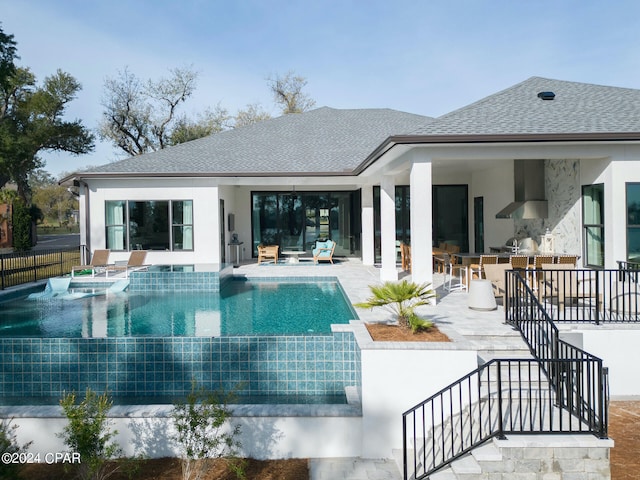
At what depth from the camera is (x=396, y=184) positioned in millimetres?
19391

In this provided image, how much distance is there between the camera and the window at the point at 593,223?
1059 centimetres

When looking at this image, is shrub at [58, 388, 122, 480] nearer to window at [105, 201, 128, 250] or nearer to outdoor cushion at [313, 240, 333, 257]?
window at [105, 201, 128, 250]

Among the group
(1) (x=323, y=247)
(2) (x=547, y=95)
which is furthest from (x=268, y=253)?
(2) (x=547, y=95)

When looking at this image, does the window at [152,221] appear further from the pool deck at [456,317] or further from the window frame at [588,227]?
the window frame at [588,227]

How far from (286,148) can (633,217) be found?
1261 cm

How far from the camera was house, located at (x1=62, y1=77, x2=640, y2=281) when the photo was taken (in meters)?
9.93

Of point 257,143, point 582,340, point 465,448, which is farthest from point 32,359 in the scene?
point 257,143

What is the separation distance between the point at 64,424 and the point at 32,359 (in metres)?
2.02

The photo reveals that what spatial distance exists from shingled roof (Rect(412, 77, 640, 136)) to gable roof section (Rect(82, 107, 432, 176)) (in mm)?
3719

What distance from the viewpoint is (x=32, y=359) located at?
738 cm

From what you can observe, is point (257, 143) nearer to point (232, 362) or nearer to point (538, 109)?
point (538, 109)

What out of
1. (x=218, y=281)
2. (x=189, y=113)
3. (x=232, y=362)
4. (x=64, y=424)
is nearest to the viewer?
(x=64, y=424)

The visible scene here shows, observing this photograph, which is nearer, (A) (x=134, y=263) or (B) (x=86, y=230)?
(A) (x=134, y=263)

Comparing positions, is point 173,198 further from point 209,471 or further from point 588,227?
point 588,227
